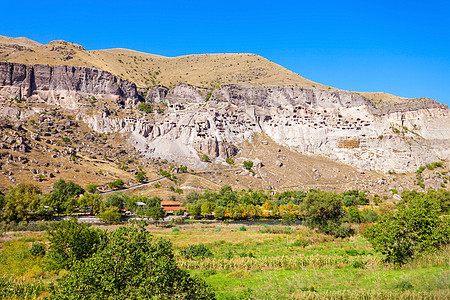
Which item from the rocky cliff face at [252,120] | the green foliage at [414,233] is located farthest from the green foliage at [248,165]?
the green foliage at [414,233]

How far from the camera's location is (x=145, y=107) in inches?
4542

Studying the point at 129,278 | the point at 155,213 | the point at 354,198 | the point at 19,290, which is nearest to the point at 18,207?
the point at 155,213

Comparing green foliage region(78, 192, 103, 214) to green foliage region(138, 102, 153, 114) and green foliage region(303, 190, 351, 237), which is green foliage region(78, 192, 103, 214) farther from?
green foliage region(138, 102, 153, 114)

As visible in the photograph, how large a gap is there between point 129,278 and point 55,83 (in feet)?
390

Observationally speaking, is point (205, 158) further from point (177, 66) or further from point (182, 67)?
point (177, 66)

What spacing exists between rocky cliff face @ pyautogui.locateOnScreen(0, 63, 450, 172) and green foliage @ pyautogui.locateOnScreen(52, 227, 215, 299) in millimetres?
83855

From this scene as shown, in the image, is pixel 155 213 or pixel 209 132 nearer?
pixel 155 213

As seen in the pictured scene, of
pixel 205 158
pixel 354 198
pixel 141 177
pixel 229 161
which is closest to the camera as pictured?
pixel 354 198

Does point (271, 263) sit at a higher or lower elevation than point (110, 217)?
higher

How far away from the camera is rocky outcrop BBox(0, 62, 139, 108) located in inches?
4092

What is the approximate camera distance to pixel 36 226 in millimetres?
38625

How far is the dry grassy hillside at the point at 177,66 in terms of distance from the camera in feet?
403

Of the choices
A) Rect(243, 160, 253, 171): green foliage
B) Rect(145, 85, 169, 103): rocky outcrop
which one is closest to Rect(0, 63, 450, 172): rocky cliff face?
Rect(145, 85, 169, 103): rocky outcrop

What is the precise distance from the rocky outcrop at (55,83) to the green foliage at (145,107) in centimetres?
417
